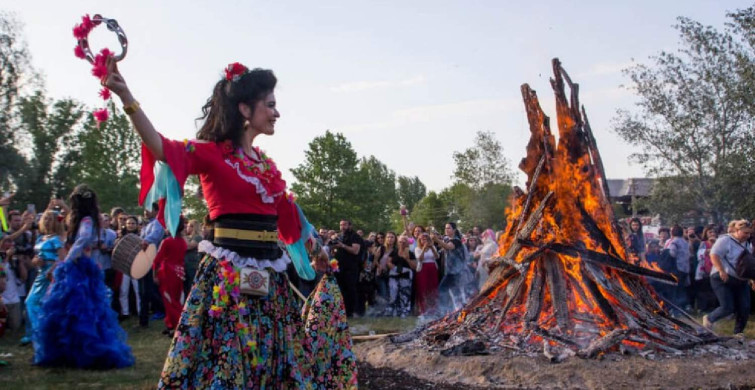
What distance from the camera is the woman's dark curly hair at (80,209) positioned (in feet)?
28.8

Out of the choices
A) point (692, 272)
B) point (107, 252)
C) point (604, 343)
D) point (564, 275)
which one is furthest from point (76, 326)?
point (692, 272)

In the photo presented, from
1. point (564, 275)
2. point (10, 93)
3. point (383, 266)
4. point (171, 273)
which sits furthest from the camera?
point (10, 93)

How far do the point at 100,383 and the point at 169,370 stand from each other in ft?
14.2

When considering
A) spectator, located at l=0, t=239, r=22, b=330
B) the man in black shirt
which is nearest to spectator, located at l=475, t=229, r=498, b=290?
the man in black shirt

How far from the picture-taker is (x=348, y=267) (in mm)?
15156

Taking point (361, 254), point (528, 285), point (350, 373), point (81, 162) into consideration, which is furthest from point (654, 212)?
point (81, 162)

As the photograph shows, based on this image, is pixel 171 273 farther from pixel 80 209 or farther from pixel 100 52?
pixel 100 52

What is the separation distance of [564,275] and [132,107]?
20.8 feet

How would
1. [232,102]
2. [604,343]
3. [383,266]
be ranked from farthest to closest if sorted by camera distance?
[383,266]
[604,343]
[232,102]

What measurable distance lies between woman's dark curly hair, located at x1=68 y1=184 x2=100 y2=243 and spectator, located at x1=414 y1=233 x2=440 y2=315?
24.1 ft

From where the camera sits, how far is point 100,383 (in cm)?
739

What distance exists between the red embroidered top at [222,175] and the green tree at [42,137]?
119ft

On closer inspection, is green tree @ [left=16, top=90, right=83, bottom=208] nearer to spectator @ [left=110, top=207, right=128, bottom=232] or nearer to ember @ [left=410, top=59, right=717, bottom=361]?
spectator @ [left=110, top=207, right=128, bottom=232]

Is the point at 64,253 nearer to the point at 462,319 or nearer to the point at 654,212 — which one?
the point at 462,319
